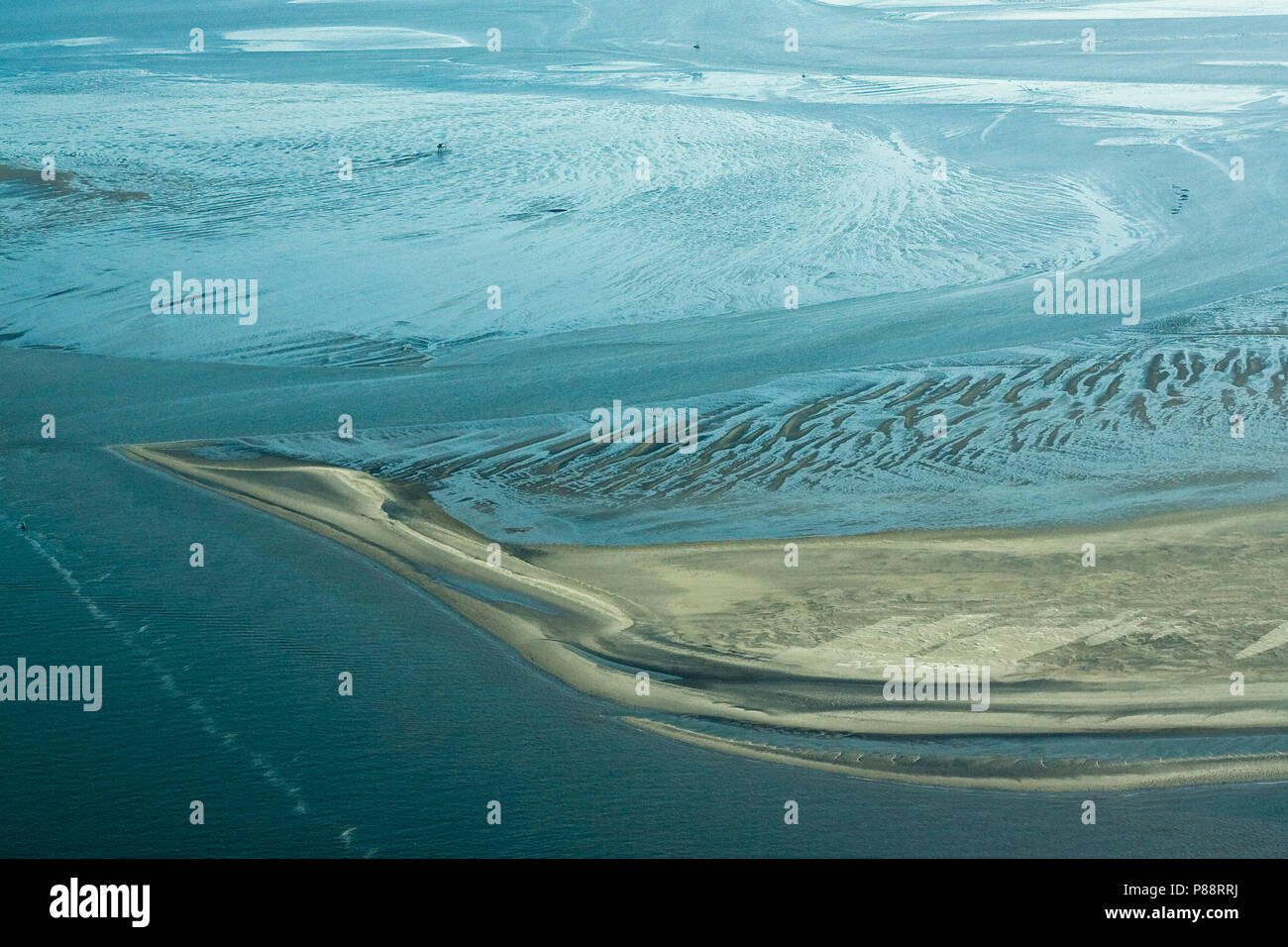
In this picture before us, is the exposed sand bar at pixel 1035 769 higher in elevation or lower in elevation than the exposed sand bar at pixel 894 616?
lower

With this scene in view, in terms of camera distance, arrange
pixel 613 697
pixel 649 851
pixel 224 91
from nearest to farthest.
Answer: pixel 649 851 < pixel 613 697 < pixel 224 91

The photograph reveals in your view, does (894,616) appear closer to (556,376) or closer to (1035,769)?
(1035,769)

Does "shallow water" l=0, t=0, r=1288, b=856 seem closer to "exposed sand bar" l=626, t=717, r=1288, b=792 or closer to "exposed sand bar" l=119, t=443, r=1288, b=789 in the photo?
"exposed sand bar" l=626, t=717, r=1288, b=792

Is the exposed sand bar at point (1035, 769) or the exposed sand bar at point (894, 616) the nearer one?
the exposed sand bar at point (1035, 769)

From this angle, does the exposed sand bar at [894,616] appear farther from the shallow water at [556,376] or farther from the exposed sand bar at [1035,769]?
the shallow water at [556,376]

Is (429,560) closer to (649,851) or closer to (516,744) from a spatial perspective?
(516,744)

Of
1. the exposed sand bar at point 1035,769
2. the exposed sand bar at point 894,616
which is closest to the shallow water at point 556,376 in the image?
the exposed sand bar at point 1035,769

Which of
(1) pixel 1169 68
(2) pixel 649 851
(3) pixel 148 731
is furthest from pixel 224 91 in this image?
(2) pixel 649 851

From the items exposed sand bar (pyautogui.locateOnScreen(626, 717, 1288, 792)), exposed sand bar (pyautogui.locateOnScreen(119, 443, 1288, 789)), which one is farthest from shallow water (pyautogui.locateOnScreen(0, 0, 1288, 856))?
exposed sand bar (pyautogui.locateOnScreen(119, 443, 1288, 789))

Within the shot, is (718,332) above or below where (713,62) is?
below
